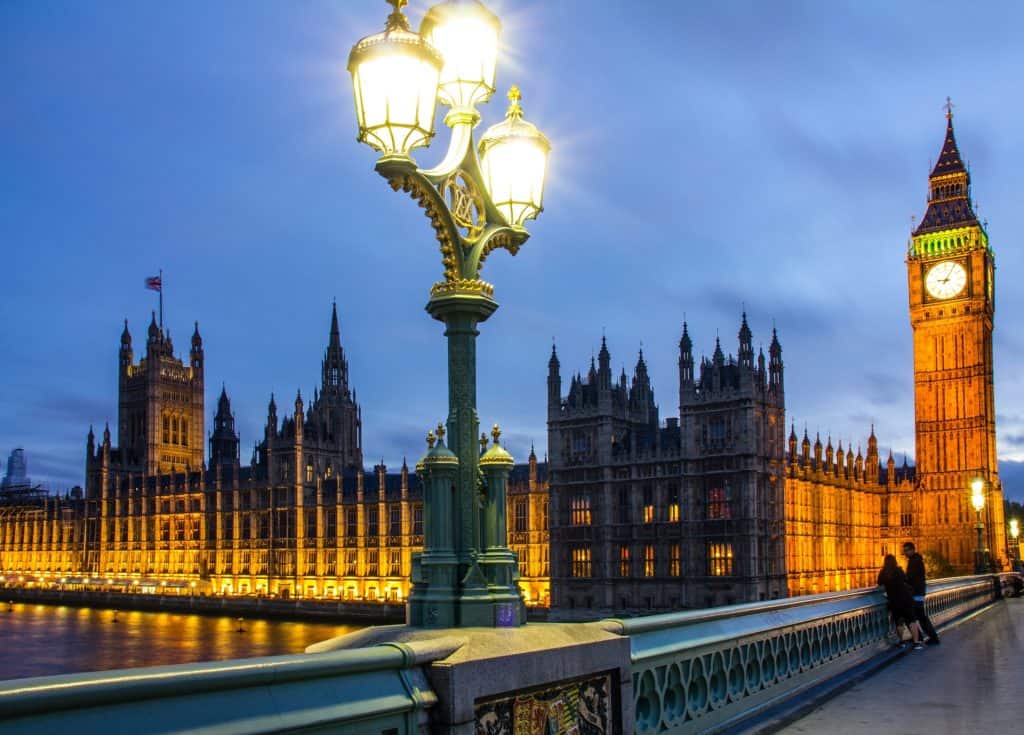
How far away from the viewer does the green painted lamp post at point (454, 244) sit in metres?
6.83

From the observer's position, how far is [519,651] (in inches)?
227

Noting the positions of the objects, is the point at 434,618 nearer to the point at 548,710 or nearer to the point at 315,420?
the point at 548,710

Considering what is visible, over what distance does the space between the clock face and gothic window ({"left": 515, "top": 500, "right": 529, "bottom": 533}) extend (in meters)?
41.1

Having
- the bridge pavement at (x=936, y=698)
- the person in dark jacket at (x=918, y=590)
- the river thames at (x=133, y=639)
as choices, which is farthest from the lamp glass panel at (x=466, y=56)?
the river thames at (x=133, y=639)

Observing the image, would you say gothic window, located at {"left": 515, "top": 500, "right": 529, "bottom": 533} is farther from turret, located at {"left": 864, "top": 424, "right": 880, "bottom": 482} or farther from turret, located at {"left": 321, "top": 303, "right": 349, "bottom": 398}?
turret, located at {"left": 321, "top": 303, "right": 349, "bottom": 398}

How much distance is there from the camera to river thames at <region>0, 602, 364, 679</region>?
54969 millimetres

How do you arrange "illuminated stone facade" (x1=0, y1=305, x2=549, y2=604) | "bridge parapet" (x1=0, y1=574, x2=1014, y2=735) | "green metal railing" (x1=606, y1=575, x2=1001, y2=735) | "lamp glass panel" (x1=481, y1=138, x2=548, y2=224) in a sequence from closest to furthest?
"bridge parapet" (x1=0, y1=574, x2=1014, y2=735)
"green metal railing" (x1=606, y1=575, x2=1001, y2=735)
"lamp glass panel" (x1=481, y1=138, x2=548, y2=224)
"illuminated stone facade" (x1=0, y1=305, x2=549, y2=604)

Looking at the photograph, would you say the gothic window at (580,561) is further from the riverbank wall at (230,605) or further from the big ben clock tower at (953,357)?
the big ben clock tower at (953,357)

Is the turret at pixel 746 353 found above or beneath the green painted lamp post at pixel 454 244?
above

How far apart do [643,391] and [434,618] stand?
192ft

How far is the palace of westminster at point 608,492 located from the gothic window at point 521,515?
13cm

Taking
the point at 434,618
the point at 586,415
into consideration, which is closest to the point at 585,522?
the point at 586,415

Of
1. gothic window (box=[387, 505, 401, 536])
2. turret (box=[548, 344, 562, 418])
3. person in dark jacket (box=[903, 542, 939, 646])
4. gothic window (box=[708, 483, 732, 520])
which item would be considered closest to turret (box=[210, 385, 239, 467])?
gothic window (box=[387, 505, 401, 536])

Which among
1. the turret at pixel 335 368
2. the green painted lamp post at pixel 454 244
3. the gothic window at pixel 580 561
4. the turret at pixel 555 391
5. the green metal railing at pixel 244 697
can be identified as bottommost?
the gothic window at pixel 580 561
